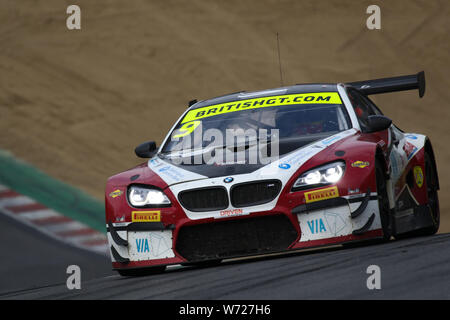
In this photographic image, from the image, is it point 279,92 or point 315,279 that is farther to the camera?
point 279,92

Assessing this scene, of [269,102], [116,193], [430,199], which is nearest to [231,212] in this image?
[116,193]

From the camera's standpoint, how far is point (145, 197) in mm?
6832

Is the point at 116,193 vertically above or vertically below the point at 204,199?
above

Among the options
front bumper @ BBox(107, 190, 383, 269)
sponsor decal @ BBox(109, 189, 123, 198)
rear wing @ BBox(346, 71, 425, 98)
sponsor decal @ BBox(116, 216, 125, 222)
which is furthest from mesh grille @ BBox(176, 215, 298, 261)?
rear wing @ BBox(346, 71, 425, 98)

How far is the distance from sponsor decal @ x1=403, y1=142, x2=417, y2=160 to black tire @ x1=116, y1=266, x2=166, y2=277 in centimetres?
268

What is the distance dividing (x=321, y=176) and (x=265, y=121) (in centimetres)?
128

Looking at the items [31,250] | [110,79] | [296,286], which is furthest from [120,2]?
[296,286]

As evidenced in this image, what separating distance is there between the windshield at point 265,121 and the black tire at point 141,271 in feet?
3.56

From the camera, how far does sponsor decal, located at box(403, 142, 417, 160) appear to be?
8418 mm

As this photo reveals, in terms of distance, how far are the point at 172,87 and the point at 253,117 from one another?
39.6ft

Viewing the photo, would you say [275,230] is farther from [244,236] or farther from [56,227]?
[56,227]

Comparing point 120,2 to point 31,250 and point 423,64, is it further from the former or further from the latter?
point 31,250

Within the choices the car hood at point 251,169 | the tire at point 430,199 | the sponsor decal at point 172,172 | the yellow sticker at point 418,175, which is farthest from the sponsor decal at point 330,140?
the tire at point 430,199

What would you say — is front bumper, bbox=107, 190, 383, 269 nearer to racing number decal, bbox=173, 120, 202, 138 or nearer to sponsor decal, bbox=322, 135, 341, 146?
sponsor decal, bbox=322, 135, 341, 146
